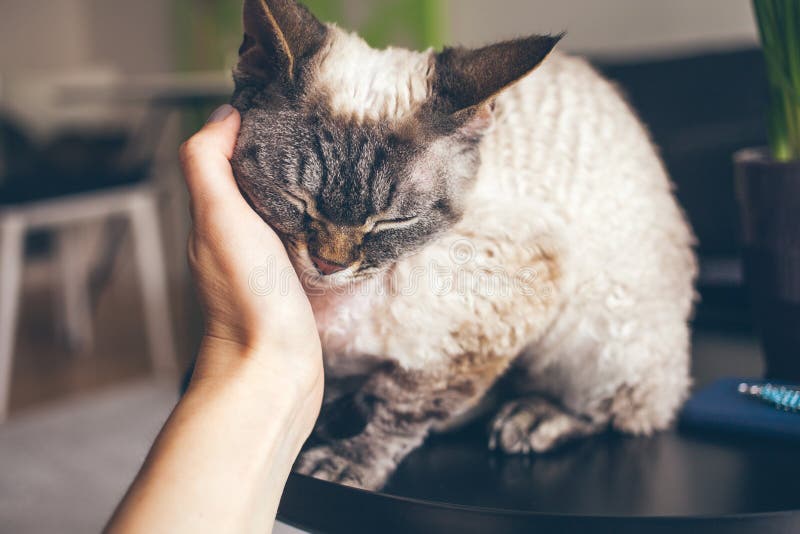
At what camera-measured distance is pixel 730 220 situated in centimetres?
158

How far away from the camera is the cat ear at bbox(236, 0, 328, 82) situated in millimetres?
599

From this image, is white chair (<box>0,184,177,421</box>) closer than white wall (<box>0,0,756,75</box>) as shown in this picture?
No

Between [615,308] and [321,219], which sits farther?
[615,308]

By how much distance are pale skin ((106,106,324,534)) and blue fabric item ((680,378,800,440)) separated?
0.41 meters

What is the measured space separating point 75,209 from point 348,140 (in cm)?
214

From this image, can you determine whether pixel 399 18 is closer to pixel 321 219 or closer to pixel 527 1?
pixel 527 1

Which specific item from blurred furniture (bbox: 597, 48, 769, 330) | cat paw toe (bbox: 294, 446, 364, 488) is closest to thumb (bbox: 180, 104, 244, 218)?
cat paw toe (bbox: 294, 446, 364, 488)

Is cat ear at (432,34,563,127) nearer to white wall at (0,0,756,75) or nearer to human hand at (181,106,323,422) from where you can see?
human hand at (181,106,323,422)

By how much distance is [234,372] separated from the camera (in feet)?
2.08

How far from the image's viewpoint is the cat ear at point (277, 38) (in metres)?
0.60

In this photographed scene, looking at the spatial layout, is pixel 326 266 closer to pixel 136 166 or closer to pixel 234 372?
pixel 234 372

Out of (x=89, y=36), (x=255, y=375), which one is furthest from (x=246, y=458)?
(x=89, y=36)

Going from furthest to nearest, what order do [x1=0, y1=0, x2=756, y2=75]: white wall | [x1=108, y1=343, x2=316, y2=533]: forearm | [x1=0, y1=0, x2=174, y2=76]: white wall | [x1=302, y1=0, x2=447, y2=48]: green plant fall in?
[x1=0, y1=0, x2=174, y2=76]: white wall
[x1=302, y1=0, x2=447, y2=48]: green plant
[x1=0, y1=0, x2=756, y2=75]: white wall
[x1=108, y1=343, x2=316, y2=533]: forearm

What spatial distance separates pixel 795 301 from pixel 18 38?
5.40 metres
